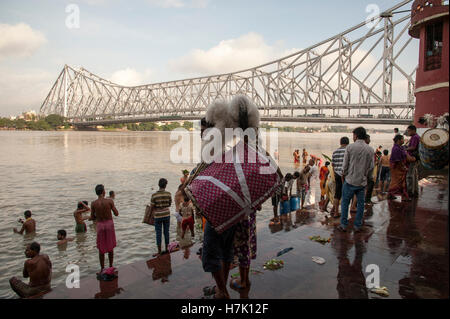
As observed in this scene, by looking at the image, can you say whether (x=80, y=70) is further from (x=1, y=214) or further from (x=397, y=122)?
(x=1, y=214)

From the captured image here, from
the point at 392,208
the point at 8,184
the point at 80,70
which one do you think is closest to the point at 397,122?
the point at 392,208

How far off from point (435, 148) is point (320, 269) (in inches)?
75.4

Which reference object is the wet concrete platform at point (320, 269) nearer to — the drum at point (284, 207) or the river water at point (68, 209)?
the drum at point (284, 207)

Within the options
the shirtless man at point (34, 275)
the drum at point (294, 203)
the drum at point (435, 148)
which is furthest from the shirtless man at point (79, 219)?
the drum at point (435, 148)

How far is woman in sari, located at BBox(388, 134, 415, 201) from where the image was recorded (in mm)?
5723

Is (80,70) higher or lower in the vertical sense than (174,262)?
higher

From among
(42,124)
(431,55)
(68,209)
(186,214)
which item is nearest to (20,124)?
(42,124)

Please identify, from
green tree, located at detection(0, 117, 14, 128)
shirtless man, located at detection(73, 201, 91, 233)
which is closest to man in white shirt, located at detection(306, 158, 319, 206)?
shirtless man, located at detection(73, 201, 91, 233)

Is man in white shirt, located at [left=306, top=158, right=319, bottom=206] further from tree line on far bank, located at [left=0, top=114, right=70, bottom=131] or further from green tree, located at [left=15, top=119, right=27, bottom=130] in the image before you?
green tree, located at [left=15, top=119, right=27, bottom=130]

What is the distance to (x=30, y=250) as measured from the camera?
378 centimetres

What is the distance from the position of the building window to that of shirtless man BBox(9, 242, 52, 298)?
1064cm

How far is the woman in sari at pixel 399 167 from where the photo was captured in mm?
5723

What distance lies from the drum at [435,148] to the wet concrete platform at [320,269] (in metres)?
1.03

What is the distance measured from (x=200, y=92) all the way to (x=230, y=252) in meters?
79.9
